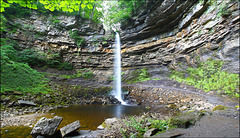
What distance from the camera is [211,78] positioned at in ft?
27.9

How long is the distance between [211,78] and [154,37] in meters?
9.55

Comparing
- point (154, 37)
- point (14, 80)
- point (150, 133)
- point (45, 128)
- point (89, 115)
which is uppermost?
point (154, 37)

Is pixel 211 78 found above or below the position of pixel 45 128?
above

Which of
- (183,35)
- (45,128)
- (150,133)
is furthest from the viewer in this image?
(183,35)

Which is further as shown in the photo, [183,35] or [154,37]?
[154,37]

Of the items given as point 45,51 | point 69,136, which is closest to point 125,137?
point 69,136

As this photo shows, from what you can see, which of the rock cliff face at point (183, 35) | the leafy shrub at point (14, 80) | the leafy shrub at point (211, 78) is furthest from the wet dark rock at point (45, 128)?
the rock cliff face at point (183, 35)

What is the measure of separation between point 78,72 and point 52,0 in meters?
14.5

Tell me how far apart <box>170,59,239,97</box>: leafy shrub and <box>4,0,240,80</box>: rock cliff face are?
579 millimetres

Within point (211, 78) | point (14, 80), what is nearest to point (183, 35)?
point (211, 78)

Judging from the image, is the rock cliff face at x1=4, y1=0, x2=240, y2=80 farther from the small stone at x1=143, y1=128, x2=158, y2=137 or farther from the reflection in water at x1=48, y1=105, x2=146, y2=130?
the small stone at x1=143, y1=128, x2=158, y2=137

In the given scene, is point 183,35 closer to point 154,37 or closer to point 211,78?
point 154,37

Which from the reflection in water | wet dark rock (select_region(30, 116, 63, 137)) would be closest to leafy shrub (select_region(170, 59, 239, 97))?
the reflection in water

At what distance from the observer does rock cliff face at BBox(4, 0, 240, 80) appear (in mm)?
8711
